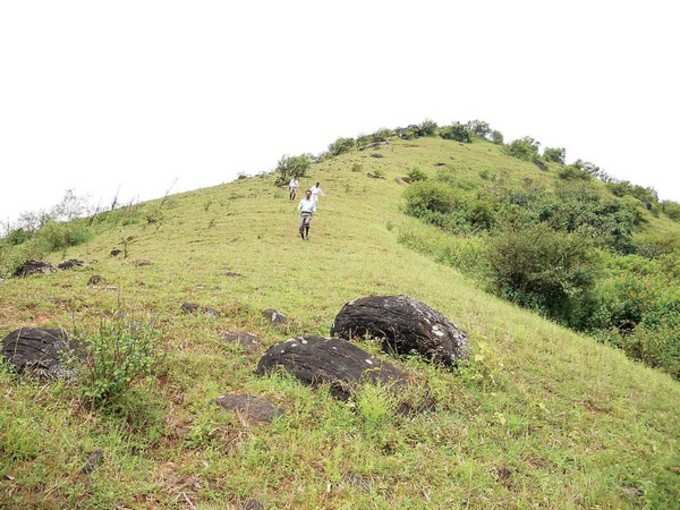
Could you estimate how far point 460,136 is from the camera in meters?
75.1

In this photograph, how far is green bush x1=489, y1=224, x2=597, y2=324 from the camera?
18.1m

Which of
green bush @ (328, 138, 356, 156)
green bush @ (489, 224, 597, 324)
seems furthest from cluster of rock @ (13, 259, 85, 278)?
green bush @ (328, 138, 356, 156)

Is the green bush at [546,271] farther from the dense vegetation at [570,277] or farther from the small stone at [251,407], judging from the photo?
the small stone at [251,407]

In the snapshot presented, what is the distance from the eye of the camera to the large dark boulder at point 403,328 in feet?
26.6

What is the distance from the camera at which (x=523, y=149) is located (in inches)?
3014

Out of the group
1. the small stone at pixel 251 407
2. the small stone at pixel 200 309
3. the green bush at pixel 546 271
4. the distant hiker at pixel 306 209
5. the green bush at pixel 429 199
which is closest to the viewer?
the small stone at pixel 251 407

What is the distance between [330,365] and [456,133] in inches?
2910

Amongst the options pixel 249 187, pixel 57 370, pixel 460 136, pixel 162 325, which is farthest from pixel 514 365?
pixel 460 136

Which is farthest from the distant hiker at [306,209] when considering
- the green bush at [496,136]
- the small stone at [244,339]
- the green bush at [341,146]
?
the green bush at [496,136]

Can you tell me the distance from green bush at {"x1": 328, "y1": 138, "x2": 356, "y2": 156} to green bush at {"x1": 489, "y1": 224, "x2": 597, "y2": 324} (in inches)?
1882

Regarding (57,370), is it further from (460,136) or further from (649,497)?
(460,136)

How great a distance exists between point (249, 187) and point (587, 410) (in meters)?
31.2

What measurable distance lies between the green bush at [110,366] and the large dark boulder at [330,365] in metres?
Answer: 2.01

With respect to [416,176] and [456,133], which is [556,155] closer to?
[456,133]
